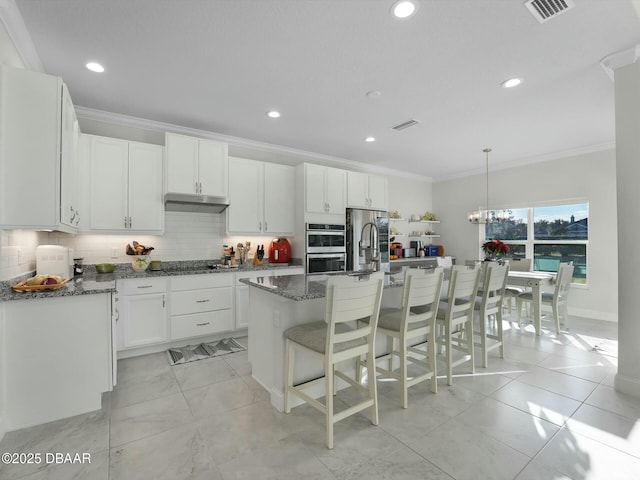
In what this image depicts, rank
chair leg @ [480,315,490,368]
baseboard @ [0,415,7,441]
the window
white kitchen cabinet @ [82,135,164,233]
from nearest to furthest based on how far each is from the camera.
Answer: baseboard @ [0,415,7,441] → chair leg @ [480,315,490,368] → white kitchen cabinet @ [82,135,164,233] → the window

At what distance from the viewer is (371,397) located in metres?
2.04

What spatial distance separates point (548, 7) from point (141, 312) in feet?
14.1

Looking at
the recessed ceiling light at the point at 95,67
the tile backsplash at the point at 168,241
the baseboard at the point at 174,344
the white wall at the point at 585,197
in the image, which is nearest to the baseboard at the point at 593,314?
the white wall at the point at 585,197

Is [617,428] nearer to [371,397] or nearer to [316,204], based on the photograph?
[371,397]

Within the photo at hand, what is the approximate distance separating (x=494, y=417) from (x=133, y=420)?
2.51 metres

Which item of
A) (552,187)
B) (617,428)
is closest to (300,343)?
(617,428)

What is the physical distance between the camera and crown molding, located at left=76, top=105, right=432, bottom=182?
3.53 m

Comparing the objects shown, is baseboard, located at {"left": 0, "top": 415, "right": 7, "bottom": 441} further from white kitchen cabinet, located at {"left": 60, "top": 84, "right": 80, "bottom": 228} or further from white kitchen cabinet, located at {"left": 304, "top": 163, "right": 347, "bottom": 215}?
white kitchen cabinet, located at {"left": 304, "top": 163, "right": 347, "bottom": 215}

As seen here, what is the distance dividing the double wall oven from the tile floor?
6.76 feet

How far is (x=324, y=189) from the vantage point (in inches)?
186

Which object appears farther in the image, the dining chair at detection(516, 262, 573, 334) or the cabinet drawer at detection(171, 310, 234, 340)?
the dining chair at detection(516, 262, 573, 334)

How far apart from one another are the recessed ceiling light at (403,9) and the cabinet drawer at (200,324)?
342 cm

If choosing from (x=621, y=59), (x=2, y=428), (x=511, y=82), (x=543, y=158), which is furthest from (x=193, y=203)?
(x=543, y=158)

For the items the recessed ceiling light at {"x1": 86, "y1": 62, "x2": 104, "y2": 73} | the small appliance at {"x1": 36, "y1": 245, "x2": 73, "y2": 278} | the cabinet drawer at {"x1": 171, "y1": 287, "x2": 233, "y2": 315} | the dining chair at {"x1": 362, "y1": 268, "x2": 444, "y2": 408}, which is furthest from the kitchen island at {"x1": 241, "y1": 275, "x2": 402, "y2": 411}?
the recessed ceiling light at {"x1": 86, "y1": 62, "x2": 104, "y2": 73}
